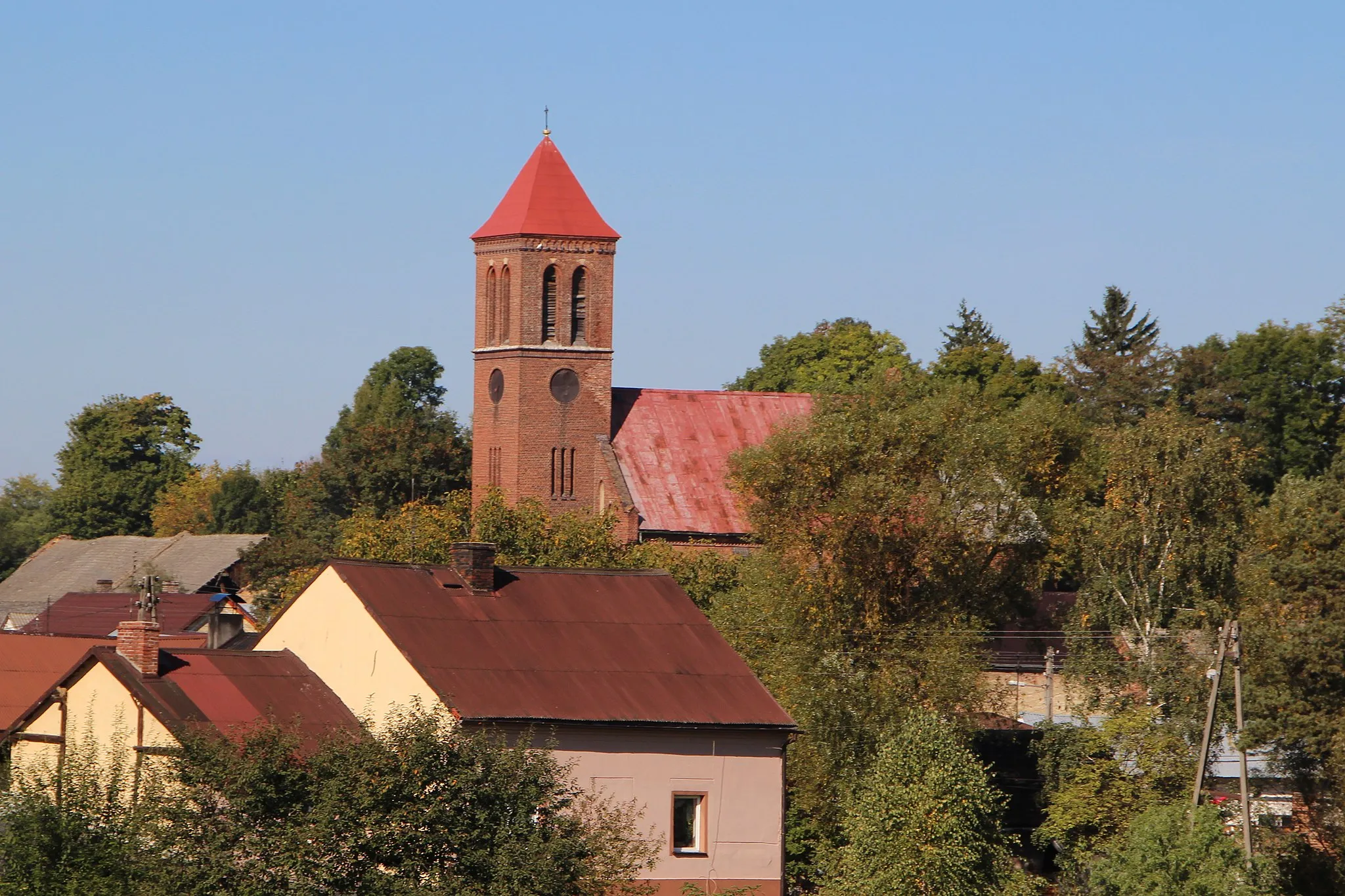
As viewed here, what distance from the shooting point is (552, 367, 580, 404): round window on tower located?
2443 inches

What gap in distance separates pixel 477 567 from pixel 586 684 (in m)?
2.92

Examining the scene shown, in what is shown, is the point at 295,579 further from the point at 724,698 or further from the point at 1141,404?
the point at 1141,404

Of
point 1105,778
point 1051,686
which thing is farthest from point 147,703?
point 1051,686

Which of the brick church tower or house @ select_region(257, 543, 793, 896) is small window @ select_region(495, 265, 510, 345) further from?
A: house @ select_region(257, 543, 793, 896)

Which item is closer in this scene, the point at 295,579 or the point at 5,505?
the point at 295,579

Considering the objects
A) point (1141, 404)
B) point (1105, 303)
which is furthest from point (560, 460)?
point (1105, 303)

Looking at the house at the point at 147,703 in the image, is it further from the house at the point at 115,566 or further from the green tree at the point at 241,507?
the green tree at the point at 241,507

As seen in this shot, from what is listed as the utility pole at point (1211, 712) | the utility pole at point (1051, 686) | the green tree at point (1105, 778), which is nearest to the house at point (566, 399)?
the utility pole at point (1051, 686)

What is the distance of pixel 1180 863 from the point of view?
30531 millimetres

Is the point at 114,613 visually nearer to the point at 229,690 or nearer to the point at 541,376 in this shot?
the point at 541,376

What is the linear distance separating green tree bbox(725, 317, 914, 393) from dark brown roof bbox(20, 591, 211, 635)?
3701 centimetres

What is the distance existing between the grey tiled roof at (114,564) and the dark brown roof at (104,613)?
41.8ft

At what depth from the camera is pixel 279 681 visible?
2922 cm

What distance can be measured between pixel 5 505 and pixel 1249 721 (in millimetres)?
110428
